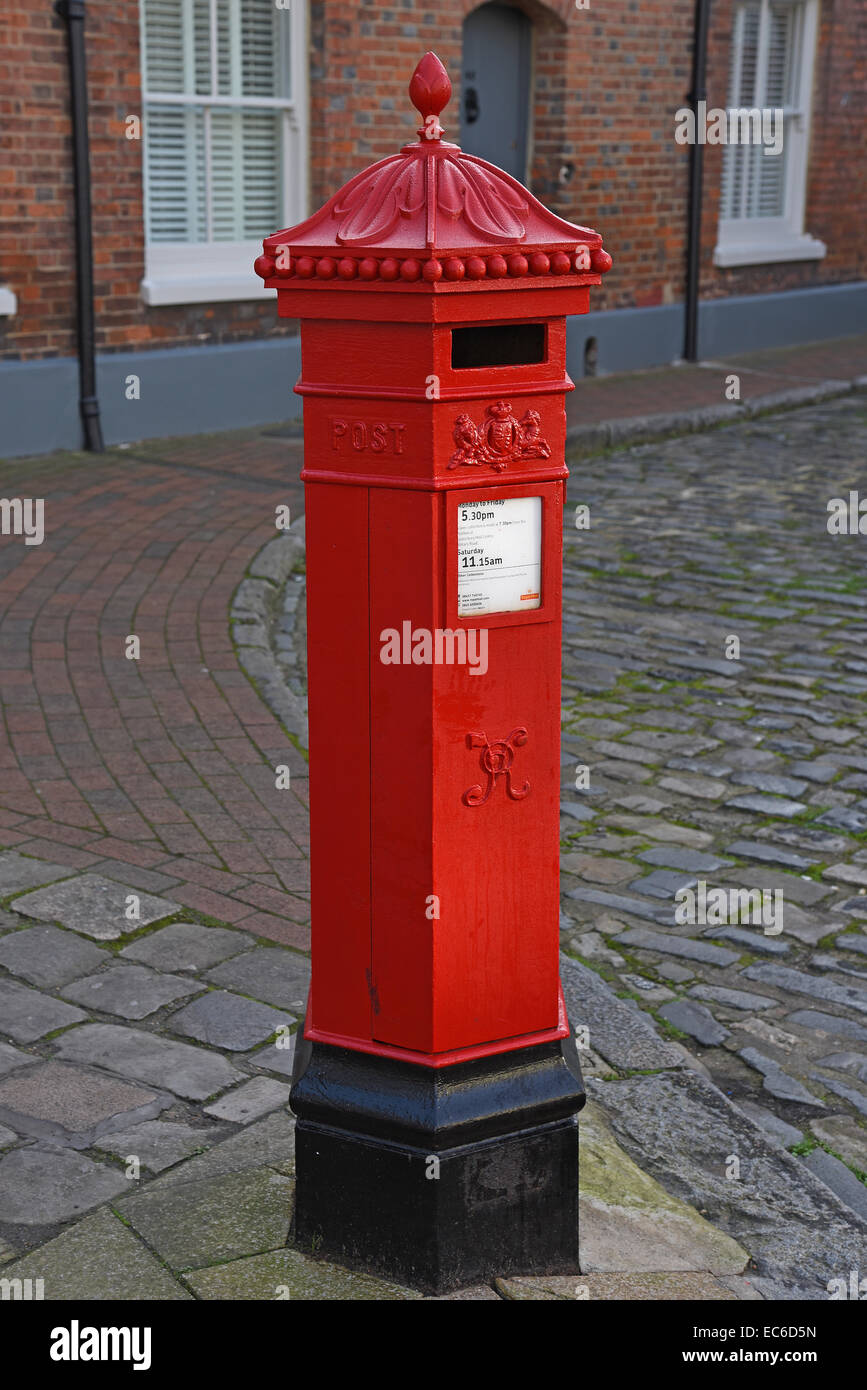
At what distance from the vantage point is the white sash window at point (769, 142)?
14.8 m

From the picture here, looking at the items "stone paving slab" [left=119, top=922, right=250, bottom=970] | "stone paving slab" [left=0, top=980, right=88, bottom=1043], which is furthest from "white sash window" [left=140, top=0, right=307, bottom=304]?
"stone paving slab" [left=0, top=980, right=88, bottom=1043]

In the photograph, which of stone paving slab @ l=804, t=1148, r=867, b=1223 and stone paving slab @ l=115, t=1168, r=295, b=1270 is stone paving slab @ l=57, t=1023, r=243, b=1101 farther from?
stone paving slab @ l=804, t=1148, r=867, b=1223

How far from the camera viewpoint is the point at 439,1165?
2666mm

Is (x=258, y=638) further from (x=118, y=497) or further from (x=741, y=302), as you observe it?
(x=741, y=302)

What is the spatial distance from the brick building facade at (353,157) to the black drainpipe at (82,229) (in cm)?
9

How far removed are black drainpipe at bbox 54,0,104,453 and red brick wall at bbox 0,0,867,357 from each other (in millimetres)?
77

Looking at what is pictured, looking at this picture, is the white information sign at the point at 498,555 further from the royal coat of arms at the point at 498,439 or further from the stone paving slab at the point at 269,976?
the stone paving slab at the point at 269,976

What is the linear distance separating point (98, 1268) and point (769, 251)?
1426cm

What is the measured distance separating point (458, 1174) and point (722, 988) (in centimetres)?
145

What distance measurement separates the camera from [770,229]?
616 inches

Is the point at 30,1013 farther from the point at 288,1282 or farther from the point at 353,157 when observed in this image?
the point at 353,157

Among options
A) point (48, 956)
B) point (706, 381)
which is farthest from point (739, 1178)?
point (706, 381)

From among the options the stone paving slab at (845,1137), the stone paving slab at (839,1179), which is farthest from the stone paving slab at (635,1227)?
the stone paving slab at (845,1137)

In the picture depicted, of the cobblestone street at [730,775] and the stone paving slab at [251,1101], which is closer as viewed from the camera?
the stone paving slab at [251,1101]
